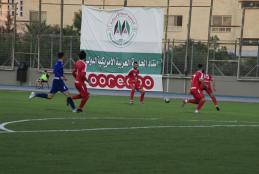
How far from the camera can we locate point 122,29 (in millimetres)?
43219

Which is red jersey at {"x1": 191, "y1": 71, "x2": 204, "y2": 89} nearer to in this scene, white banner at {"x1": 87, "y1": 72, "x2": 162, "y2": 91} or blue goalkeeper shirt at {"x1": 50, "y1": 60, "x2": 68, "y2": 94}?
blue goalkeeper shirt at {"x1": 50, "y1": 60, "x2": 68, "y2": 94}

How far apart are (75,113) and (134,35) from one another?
2168 cm

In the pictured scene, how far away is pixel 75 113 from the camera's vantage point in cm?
2156

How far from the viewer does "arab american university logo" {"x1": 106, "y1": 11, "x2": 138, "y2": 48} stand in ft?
141

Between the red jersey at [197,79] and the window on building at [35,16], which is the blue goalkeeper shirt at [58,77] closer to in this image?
the red jersey at [197,79]

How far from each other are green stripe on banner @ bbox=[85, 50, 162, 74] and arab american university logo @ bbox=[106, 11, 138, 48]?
80 cm

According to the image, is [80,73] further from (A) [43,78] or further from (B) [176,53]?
(B) [176,53]

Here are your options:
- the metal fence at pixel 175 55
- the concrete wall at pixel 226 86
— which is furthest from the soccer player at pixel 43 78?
the concrete wall at pixel 226 86

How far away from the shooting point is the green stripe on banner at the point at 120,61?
139 feet

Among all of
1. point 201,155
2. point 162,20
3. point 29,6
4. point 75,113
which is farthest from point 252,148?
point 29,6

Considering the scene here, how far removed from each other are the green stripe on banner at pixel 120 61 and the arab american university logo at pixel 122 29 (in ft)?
2.61

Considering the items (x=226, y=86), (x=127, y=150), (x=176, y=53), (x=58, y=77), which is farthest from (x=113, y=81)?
(x=127, y=150)

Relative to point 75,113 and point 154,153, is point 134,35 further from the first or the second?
point 154,153

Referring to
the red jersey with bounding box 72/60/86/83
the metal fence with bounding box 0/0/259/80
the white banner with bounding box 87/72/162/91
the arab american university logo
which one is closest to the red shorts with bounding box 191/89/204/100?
the red jersey with bounding box 72/60/86/83
